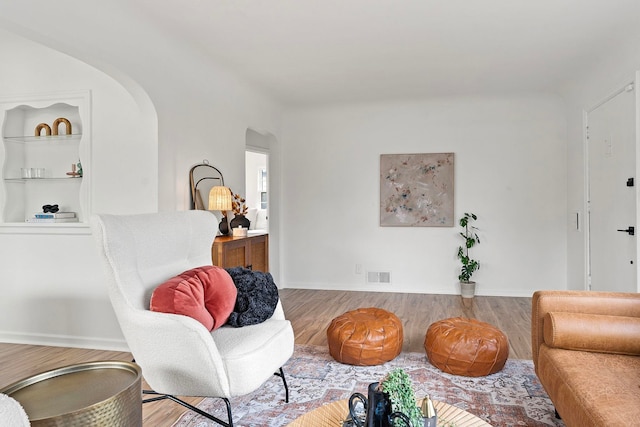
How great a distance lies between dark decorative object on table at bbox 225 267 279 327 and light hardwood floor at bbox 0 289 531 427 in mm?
581

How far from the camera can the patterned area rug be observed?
2283mm

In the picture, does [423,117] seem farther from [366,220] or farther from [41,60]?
[41,60]

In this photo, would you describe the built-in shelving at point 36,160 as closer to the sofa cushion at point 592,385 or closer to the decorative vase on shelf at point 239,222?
the decorative vase on shelf at point 239,222

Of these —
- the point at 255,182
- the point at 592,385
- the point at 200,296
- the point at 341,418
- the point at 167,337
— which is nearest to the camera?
the point at 341,418

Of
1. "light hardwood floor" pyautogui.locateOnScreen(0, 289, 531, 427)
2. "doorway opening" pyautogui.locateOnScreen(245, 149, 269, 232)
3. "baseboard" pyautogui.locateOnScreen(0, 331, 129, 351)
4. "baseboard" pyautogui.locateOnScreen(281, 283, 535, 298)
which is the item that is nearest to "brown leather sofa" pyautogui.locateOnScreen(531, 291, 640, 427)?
"light hardwood floor" pyautogui.locateOnScreen(0, 289, 531, 427)

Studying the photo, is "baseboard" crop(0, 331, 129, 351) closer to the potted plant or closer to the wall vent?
the wall vent

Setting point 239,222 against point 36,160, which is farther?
point 239,222

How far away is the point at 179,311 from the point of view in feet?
6.70

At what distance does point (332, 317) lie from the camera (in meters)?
4.43

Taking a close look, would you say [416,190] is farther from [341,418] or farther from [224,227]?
[341,418]

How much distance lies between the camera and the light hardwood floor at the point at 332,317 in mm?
3031

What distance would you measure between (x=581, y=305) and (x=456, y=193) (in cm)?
345

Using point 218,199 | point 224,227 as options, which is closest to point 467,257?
point 224,227

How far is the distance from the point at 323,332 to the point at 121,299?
2140 mm
